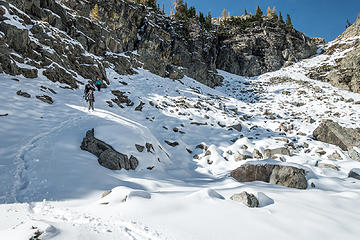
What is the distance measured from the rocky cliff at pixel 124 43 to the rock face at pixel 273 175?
15580mm

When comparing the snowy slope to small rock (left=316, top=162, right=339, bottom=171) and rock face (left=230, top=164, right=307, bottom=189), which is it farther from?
rock face (left=230, top=164, right=307, bottom=189)

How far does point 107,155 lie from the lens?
7.04 m

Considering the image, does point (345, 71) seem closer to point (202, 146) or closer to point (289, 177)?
point (202, 146)

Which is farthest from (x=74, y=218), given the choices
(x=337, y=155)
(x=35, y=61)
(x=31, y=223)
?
(x=35, y=61)

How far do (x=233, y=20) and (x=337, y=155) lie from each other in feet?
243

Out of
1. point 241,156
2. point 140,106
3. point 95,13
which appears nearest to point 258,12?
point 95,13

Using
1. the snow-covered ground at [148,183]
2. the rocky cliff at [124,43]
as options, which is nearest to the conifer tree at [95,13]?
the rocky cliff at [124,43]

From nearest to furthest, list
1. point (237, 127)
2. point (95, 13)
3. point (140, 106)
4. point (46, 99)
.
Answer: point (46, 99) → point (237, 127) → point (140, 106) → point (95, 13)

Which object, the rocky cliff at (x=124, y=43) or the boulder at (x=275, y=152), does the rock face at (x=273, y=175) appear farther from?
the rocky cliff at (x=124, y=43)

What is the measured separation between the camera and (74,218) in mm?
3283

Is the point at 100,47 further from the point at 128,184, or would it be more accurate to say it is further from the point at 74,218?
the point at 74,218

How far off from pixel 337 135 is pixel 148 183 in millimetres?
12321

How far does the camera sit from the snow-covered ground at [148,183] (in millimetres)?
3023

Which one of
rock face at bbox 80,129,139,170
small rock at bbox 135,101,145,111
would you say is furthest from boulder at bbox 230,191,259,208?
small rock at bbox 135,101,145,111
